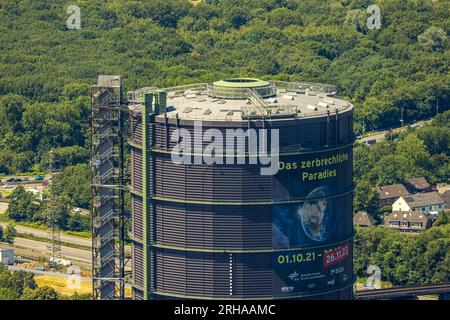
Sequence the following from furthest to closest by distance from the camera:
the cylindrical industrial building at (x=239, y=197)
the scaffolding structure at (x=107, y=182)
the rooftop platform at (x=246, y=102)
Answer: the scaffolding structure at (x=107, y=182) < the rooftop platform at (x=246, y=102) < the cylindrical industrial building at (x=239, y=197)

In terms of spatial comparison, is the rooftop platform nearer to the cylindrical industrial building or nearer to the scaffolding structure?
the cylindrical industrial building

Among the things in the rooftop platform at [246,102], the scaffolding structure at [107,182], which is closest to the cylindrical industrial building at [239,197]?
the rooftop platform at [246,102]

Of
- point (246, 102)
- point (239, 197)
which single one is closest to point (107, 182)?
point (246, 102)

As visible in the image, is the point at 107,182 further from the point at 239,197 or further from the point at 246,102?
the point at 239,197

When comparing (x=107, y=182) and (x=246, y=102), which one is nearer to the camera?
(x=246, y=102)

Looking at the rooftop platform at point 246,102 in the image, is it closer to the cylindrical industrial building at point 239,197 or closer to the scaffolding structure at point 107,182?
the cylindrical industrial building at point 239,197

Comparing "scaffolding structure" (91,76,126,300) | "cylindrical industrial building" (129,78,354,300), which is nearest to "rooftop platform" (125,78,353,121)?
"cylindrical industrial building" (129,78,354,300)
